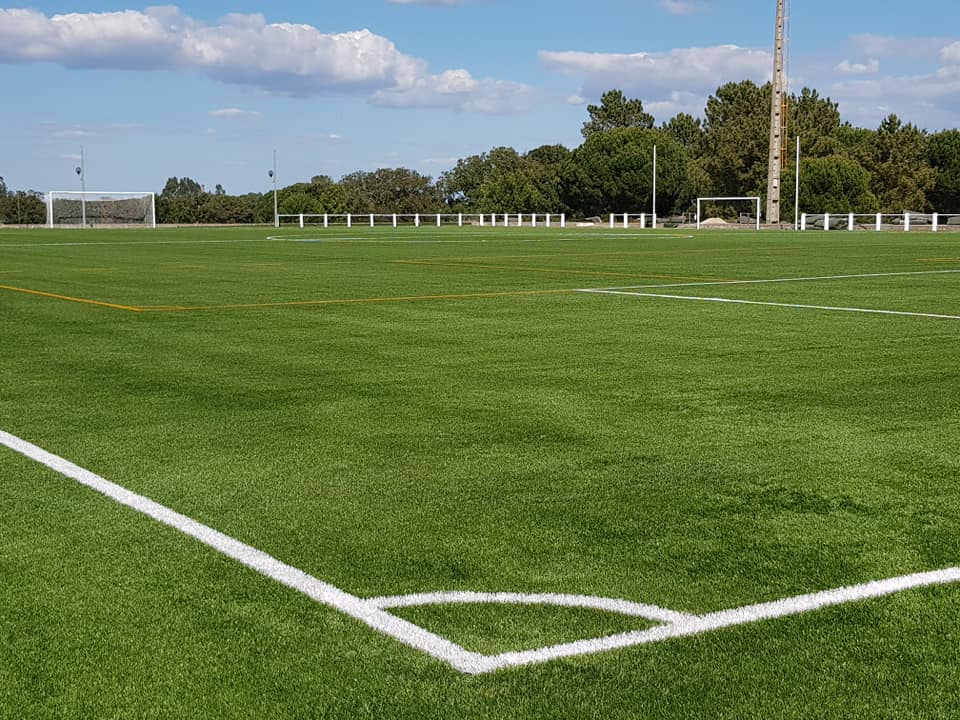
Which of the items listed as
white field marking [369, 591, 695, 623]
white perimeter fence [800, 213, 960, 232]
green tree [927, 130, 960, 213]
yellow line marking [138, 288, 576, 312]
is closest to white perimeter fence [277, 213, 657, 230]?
white perimeter fence [800, 213, 960, 232]

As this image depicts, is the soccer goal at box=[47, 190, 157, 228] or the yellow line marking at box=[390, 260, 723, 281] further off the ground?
the soccer goal at box=[47, 190, 157, 228]

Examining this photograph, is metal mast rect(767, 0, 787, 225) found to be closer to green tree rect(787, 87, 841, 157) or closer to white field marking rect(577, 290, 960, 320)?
green tree rect(787, 87, 841, 157)

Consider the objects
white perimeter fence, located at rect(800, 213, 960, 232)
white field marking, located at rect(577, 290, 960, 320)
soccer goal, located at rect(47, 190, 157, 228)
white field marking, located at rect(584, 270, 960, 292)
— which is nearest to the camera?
white field marking, located at rect(577, 290, 960, 320)

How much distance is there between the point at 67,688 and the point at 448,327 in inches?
333

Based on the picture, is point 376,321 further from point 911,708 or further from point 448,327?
point 911,708

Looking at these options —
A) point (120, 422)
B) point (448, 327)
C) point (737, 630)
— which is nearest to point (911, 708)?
point (737, 630)

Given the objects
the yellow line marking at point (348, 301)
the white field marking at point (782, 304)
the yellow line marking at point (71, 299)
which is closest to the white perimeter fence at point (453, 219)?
the yellow line marking at point (71, 299)

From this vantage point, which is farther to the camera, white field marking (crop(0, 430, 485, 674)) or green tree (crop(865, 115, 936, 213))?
green tree (crop(865, 115, 936, 213))

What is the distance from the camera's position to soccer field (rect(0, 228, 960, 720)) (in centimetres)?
312

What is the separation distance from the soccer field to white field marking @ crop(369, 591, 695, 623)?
1cm

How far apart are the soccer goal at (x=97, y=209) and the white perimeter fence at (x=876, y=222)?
36.8m

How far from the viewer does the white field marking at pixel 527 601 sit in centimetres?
360

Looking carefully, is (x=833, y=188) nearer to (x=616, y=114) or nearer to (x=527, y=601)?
(x=616, y=114)

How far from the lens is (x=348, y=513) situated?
4.69 meters
